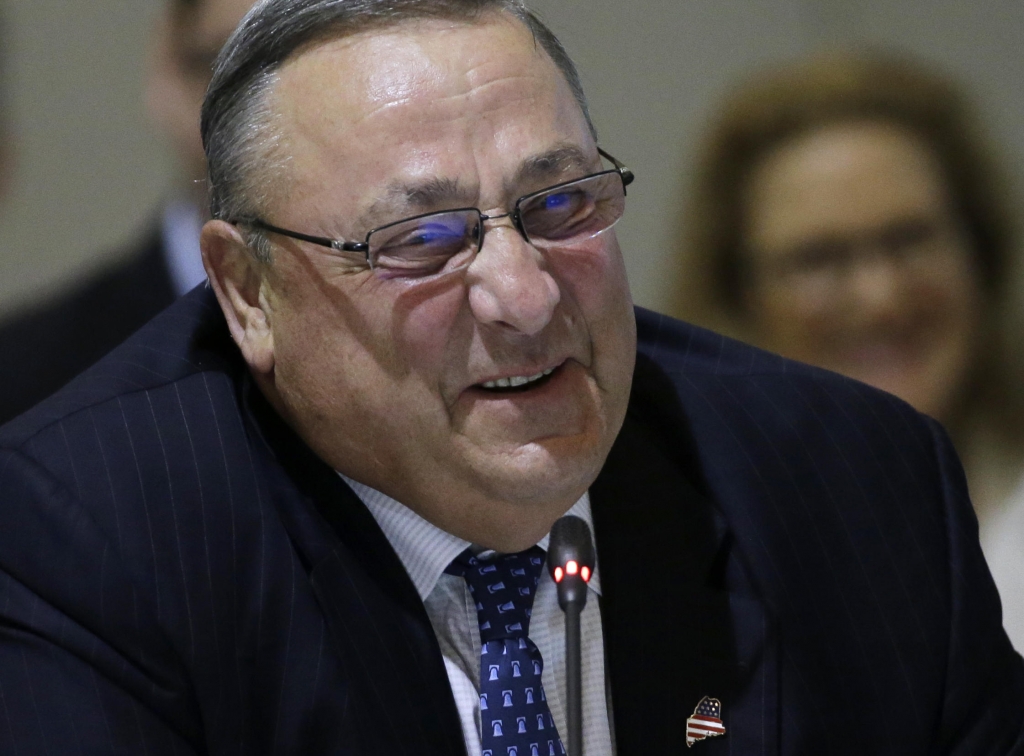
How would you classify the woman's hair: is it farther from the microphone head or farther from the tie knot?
the microphone head

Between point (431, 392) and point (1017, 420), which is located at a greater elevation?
point (431, 392)

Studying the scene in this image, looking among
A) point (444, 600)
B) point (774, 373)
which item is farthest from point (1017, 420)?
point (444, 600)

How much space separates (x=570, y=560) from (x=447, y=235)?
1.60ft

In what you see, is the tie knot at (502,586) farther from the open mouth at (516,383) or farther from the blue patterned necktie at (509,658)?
the open mouth at (516,383)

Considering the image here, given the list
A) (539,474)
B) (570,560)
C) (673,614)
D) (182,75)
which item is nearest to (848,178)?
(182,75)

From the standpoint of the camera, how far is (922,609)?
7.23 feet

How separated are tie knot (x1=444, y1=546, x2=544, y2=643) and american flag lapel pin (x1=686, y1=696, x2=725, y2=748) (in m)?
0.30

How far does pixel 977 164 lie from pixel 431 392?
306cm

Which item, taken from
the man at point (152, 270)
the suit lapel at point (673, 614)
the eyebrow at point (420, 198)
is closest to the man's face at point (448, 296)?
the eyebrow at point (420, 198)

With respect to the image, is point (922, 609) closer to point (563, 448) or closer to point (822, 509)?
point (822, 509)

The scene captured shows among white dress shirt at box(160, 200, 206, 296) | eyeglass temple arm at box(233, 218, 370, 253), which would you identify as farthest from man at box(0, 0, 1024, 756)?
white dress shirt at box(160, 200, 206, 296)

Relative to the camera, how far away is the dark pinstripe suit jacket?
1777mm

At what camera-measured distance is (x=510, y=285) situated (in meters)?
1.80

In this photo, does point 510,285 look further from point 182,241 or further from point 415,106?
point 182,241
